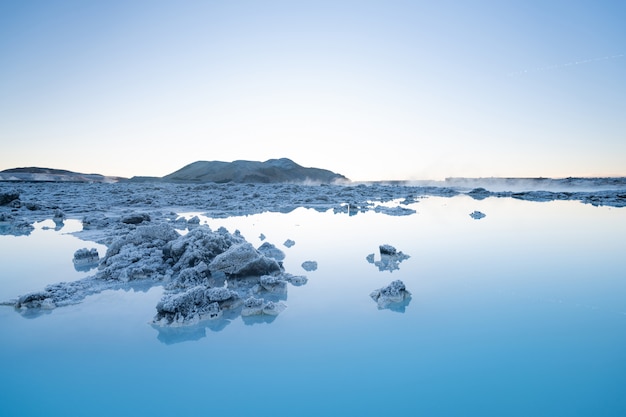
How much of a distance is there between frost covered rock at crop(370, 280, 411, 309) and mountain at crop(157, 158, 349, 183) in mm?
69332

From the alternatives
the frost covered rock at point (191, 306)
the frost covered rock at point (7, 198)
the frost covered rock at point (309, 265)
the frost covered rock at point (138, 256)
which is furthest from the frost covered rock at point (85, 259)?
the frost covered rock at point (7, 198)

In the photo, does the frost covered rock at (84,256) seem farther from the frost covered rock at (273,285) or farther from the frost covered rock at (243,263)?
the frost covered rock at (273,285)

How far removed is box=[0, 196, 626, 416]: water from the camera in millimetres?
1711

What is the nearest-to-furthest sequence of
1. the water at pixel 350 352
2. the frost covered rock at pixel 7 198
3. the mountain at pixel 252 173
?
1. the water at pixel 350 352
2. the frost covered rock at pixel 7 198
3. the mountain at pixel 252 173

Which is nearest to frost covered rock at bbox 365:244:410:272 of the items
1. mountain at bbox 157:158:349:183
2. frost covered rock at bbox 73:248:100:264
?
frost covered rock at bbox 73:248:100:264

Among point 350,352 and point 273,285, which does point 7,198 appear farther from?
point 350,352

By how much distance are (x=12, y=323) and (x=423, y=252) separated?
4660 millimetres

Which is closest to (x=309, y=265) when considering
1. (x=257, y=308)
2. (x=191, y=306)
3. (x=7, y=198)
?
(x=257, y=308)

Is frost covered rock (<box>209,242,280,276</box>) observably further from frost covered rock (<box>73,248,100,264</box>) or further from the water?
frost covered rock (<box>73,248,100,264</box>)

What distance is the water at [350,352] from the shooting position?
1711 millimetres

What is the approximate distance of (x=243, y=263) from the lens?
380cm

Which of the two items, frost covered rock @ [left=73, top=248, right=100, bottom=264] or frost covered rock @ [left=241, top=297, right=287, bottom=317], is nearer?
frost covered rock @ [left=241, top=297, right=287, bottom=317]

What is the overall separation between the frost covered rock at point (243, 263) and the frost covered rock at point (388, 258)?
4.41 ft

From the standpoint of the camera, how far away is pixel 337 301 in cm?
309
